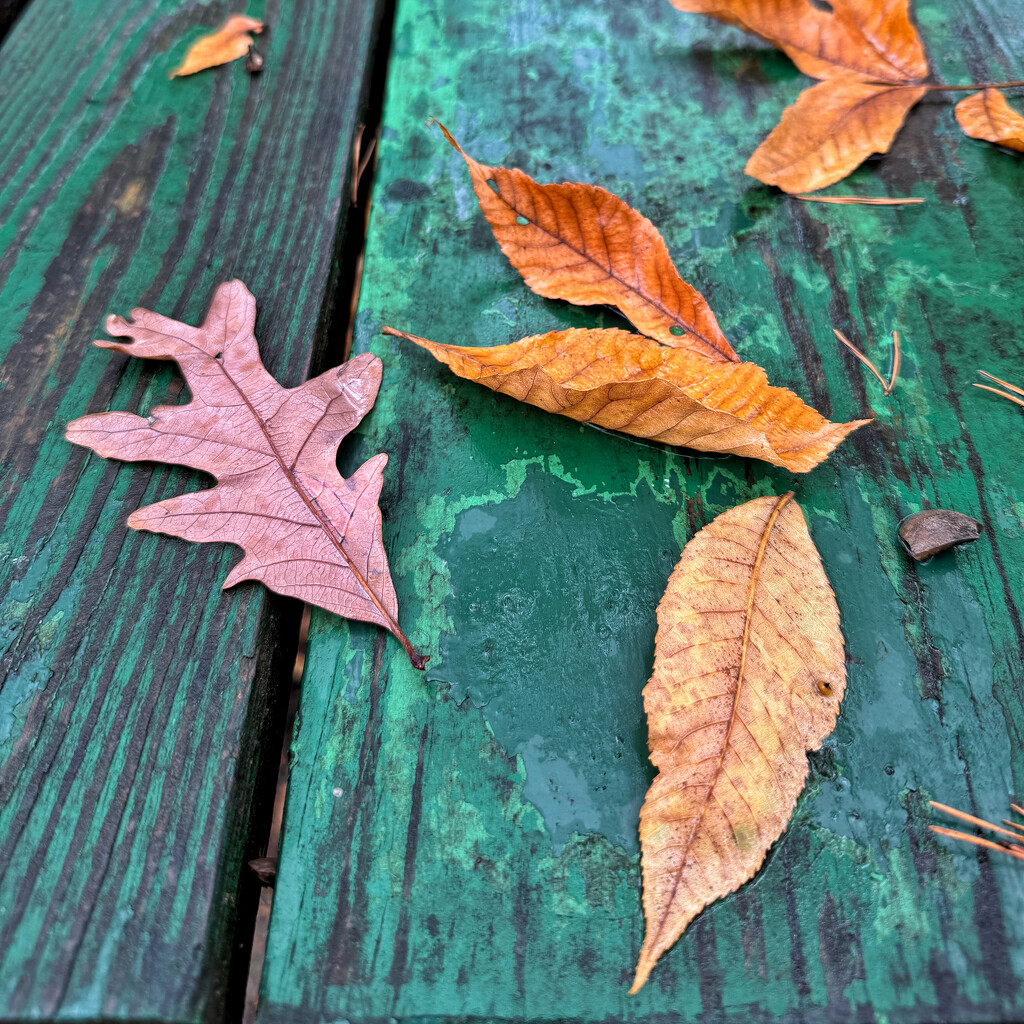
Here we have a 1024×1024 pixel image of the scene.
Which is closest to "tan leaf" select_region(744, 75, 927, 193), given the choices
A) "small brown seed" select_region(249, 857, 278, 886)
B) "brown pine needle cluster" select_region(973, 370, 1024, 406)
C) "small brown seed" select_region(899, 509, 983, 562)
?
"brown pine needle cluster" select_region(973, 370, 1024, 406)

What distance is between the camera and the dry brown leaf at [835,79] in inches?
48.1

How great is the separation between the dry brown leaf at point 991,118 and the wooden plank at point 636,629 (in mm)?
26

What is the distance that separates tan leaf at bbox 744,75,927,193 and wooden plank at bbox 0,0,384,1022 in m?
0.79

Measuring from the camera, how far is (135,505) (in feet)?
3.16

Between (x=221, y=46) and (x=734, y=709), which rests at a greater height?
(x=221, y=46)

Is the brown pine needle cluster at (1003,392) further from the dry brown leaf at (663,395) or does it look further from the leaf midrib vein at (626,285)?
the leaf midrib vein at (626,285)

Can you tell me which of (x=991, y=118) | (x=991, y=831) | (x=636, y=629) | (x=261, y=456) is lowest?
(x=991, y=831)

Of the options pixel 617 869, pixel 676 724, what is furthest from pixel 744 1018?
pixel 676 724

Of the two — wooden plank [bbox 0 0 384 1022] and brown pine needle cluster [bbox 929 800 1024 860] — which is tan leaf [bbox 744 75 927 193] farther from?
brown pine needle cluster [bbox 929 800 1024 860]

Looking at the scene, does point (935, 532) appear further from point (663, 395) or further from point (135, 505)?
point (135, 505)

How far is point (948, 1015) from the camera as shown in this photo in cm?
65

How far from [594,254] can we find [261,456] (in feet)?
1.93

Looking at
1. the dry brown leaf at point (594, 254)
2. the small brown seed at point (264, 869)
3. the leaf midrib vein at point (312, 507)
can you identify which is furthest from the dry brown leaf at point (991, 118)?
the small brown seed at point (264, 869)

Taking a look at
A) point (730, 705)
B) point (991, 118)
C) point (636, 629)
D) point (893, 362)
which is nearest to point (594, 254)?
point (893, 362)
